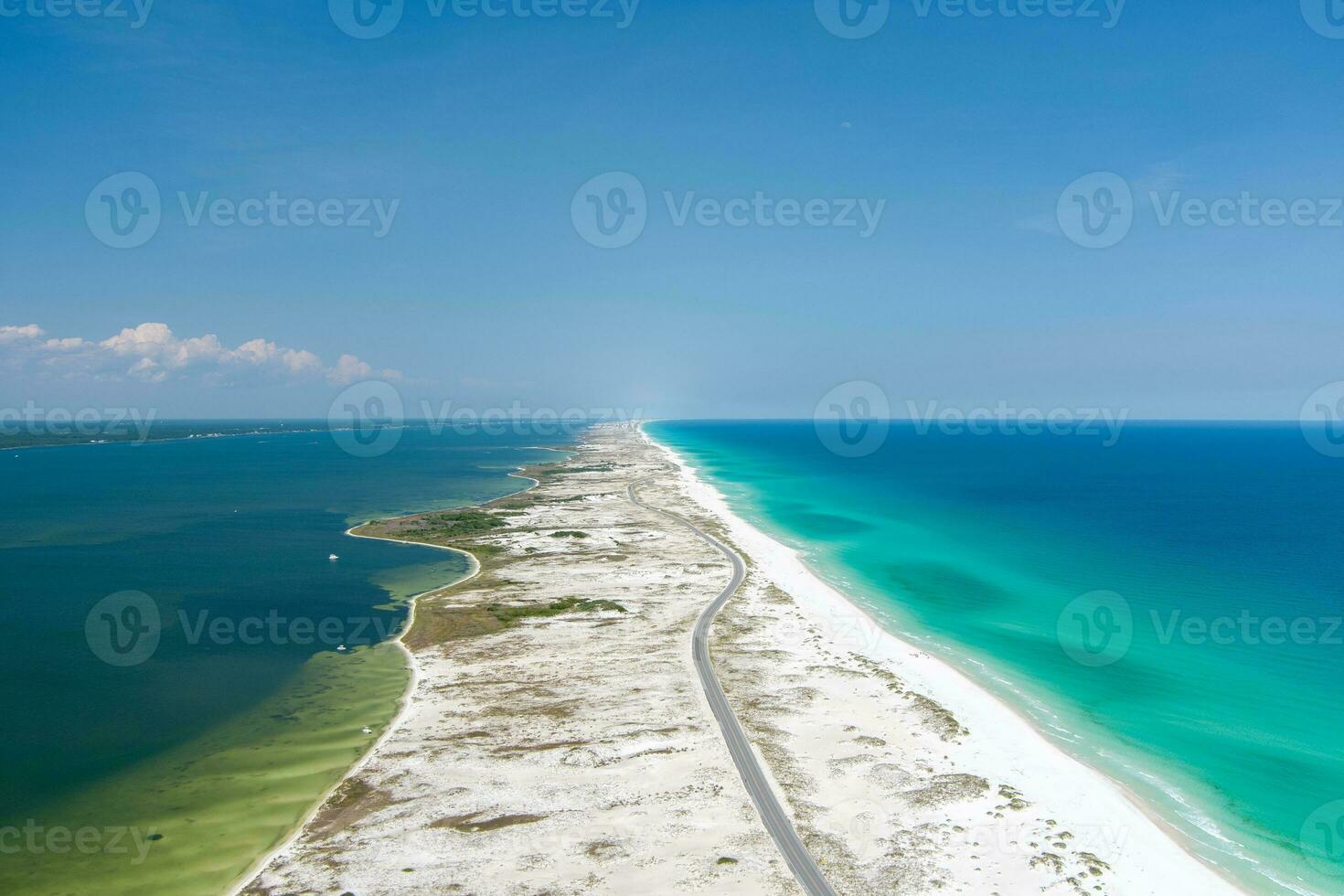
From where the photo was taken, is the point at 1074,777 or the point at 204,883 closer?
the point at 204,883

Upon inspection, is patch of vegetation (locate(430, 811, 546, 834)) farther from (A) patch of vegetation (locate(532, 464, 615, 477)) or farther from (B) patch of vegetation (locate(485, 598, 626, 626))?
(A) patch of vegetation (locate(532, 464, 615, 477))

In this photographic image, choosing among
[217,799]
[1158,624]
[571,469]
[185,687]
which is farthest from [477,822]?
[571,469]

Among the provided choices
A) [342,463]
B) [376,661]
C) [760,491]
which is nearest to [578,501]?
[760,491]

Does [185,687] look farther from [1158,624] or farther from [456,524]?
[1158,624]

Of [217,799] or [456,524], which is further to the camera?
[456,524]

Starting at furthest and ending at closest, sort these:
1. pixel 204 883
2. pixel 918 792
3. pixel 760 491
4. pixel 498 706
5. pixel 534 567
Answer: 1. pixel 760 491
2. pixel 534 567
3. pixel 498 706
4. pixel 918 792
5. pixel 204 883

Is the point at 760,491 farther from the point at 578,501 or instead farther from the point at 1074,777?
the point at 1074,777

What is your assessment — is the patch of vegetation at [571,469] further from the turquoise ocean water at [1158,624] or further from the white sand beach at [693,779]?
the white sand beach at [693,779]

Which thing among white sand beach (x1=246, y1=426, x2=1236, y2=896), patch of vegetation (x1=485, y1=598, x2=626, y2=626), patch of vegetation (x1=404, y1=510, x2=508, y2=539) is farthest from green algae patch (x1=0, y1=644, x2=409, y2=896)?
patch of vegetation (x1=404, y1=510, x2=508, y2=539)

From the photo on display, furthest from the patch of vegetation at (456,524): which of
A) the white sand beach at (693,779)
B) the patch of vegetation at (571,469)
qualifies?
the patch of vegetation at (571,469)
